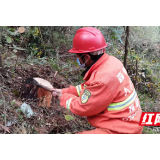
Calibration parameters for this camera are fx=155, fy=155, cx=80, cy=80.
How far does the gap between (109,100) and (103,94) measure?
124mm

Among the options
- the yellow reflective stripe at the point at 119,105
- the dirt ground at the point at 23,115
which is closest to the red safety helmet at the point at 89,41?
the yellow reflective stripe at the point at 119,105

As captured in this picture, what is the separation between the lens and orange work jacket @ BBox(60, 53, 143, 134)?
77.1 inches

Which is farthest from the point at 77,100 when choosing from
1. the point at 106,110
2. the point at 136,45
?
the point at 136,45

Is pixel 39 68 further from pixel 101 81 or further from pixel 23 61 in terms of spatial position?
pixel 101 81

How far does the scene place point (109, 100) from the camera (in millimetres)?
1992

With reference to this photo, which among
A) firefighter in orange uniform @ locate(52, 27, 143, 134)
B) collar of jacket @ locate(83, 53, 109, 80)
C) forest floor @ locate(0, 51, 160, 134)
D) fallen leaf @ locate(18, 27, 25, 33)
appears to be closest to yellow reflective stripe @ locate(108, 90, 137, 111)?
firefighter in orange uniform @ locate(52, 27, 143, 134)

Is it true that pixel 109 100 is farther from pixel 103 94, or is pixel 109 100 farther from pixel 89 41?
pixel 89 41

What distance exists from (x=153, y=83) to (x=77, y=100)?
4683 mm

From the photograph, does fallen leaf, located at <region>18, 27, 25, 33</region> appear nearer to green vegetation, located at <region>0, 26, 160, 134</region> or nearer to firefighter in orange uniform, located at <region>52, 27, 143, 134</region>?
green vegetation, located at <region>0, 26, 160, 134</region>

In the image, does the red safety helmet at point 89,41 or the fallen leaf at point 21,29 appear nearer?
the red safety helmet at point 89,41

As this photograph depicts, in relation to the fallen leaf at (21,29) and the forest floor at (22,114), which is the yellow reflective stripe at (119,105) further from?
the fallen leaf at (21,29)

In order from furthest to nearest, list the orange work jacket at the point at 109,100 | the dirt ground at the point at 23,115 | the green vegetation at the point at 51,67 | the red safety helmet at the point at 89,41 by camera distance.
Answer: the green vegetation at the point at 51,67, the dirt ground at the point at 23,115, the red safety helmet at the point at 89,41, the orange work jacket at the point at 109,100

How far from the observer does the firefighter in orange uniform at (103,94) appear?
1.97 m

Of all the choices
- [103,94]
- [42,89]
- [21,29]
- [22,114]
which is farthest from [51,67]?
[103,94]
